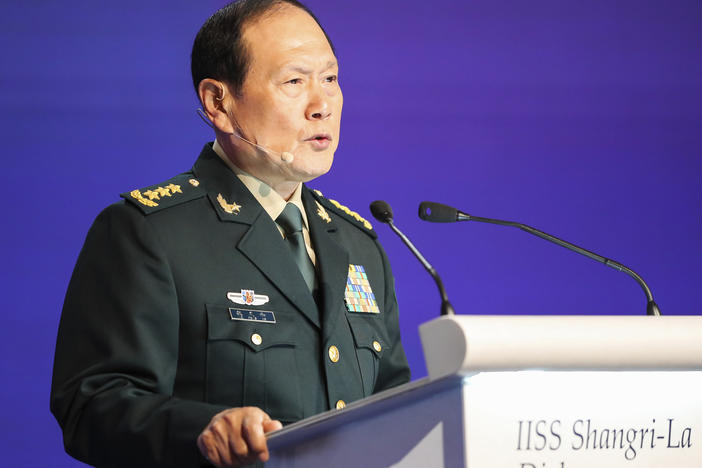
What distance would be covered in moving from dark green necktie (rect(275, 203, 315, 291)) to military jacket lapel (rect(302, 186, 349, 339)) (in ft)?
0.06

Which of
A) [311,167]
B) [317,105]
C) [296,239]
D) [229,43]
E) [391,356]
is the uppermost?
[229,43]

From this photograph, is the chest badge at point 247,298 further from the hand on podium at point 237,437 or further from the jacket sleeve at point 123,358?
the hand on podium at point 237,437

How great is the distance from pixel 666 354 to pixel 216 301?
761 millimetres

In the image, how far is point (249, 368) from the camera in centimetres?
152

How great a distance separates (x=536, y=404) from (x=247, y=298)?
2.17 feet

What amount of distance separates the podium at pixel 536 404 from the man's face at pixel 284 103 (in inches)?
27.1

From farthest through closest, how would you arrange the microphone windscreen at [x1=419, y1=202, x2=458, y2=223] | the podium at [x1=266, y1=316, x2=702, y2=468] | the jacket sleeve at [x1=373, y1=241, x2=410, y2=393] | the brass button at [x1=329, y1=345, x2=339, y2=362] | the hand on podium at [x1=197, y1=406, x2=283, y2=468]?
the jacket sleeve at [x1=373, y1=241, x2=410, y2=393]
the brass button at [x1=329, y1=345, x2=339, y2=362]
the microphone windscreen at [x1=419, y1=202, x2=458, y2=223]
the hand on podium at [x1=197, y1=406, x2=283, y2=468]
the podium at [x1=266, y1=316, x2=702, y2=468]

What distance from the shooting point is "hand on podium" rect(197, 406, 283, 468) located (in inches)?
43.2

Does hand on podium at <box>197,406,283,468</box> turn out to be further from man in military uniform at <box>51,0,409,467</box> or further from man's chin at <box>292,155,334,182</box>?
man's chin at <box>292,155,334,182</box>

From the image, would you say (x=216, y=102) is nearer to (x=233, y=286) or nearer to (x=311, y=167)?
(x=311, y=167)

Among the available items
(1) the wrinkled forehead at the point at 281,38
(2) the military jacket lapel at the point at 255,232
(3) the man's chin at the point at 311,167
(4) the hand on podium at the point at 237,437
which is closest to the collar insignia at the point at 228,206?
(2) the military jacket lapel at the point at 255,232

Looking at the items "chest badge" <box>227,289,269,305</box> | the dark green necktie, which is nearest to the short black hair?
the dark green necktie

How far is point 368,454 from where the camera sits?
109 cm

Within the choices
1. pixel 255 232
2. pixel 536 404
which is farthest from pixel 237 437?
pixel 255 232
